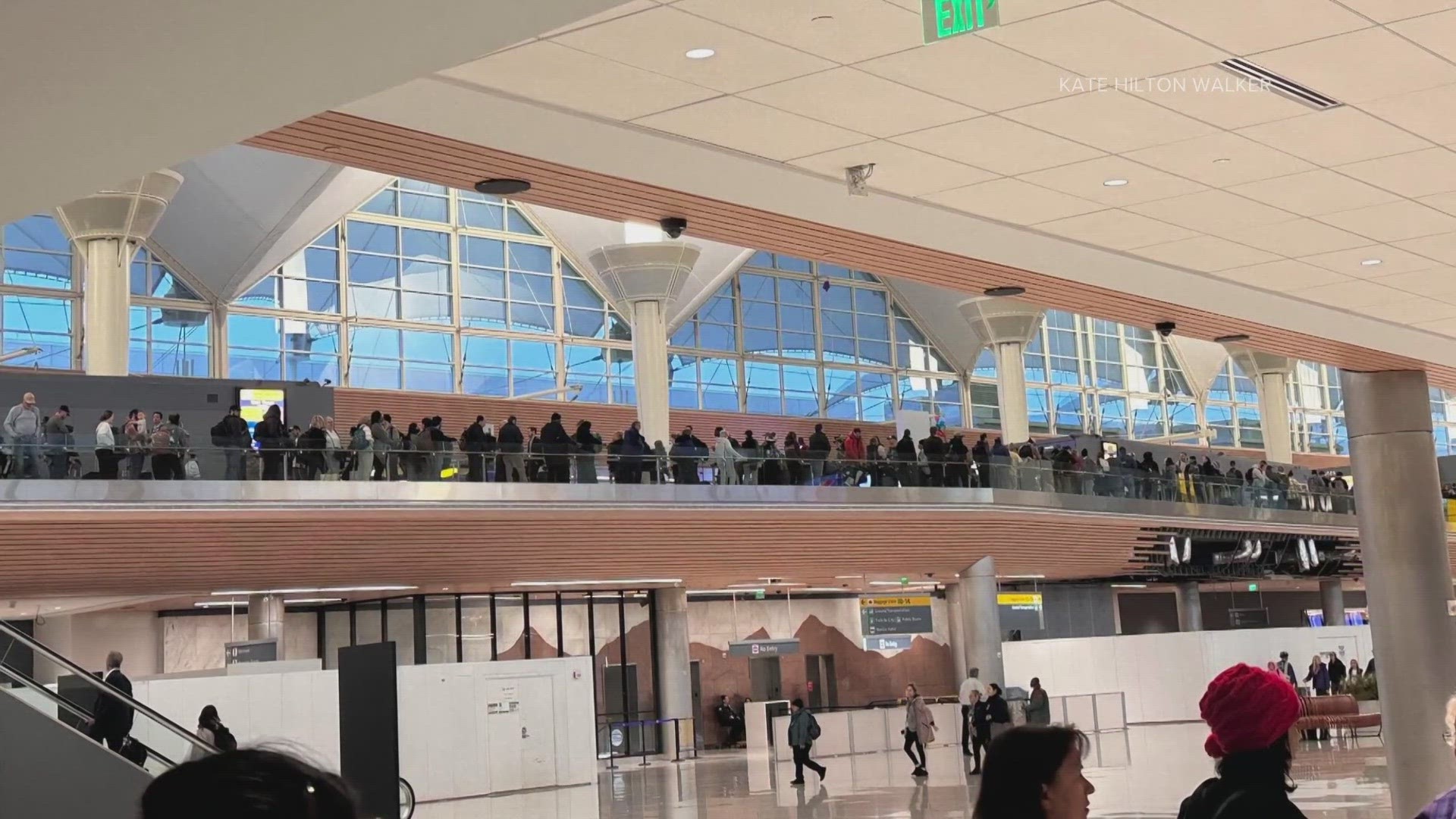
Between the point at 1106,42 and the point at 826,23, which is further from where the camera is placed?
the point at 1106,42

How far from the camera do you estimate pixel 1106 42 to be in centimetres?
665

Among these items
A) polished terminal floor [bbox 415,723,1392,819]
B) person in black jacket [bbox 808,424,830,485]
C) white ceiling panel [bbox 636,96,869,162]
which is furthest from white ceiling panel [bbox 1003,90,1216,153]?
person in black jacket [bbox 808,424,830,485]

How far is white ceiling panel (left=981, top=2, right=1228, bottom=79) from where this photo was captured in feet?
20.8

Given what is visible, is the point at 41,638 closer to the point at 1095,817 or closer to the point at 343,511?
the point at 343,511

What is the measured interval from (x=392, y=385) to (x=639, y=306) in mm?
8138

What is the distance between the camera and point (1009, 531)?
31609 millimetres

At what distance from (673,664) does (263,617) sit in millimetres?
9447

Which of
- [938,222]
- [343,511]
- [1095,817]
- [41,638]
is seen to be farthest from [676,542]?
[938,222]

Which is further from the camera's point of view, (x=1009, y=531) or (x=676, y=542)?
(x=1009, y=531)

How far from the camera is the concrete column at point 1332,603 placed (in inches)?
1849

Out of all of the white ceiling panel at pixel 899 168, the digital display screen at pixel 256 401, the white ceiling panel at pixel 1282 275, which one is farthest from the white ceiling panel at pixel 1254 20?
the digital display screen at pixel 256 401

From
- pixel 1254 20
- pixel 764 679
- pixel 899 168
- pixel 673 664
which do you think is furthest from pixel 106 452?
pixel 764 679

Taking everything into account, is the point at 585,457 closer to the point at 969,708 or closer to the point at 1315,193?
the point at 969,708

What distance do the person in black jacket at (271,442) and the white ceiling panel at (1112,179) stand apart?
16758 millimetres
